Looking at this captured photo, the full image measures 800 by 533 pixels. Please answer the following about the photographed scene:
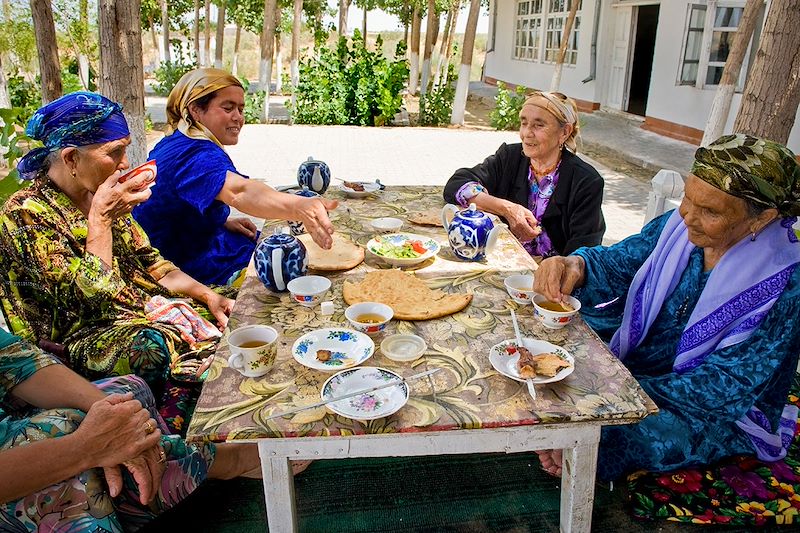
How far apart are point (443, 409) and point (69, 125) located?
1624 millimetres

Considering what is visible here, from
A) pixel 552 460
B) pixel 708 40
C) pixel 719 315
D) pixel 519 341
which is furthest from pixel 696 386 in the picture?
pixel 708 40

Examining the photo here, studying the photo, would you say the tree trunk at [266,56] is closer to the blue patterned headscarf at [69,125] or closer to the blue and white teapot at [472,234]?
the blue patterned headscarf at [69,125]

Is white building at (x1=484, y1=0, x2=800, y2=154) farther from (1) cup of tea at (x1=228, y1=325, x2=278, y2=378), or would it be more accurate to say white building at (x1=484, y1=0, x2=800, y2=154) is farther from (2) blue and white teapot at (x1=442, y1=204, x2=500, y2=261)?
(1) cup of tea at (x1=228, y1=325, x2=278, y2=378)

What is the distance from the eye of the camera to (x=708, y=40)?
9.05m

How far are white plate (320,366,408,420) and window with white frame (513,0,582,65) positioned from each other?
13449 mm

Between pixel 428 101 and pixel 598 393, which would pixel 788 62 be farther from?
pixel 428 101

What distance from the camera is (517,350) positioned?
1.64 metres

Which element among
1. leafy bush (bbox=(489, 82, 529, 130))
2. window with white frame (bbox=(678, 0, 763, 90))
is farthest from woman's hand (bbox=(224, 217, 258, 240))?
leafy bush (bbox=(489, 82, 529, 130))

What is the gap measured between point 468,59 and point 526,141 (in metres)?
9.14

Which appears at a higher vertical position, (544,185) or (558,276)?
(544,185)

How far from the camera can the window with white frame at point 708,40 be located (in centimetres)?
877

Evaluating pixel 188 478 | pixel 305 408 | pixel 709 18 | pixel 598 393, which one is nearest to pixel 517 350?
pixel 598 393

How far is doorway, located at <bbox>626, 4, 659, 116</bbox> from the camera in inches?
499

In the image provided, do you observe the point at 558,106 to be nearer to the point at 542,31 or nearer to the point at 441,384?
the point at 441,384
